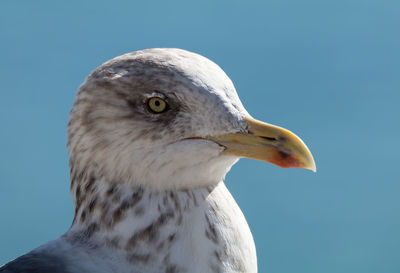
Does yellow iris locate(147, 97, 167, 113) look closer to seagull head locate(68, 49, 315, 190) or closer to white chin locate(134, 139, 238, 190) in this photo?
seagull head locate(68, 49, 315, 190)

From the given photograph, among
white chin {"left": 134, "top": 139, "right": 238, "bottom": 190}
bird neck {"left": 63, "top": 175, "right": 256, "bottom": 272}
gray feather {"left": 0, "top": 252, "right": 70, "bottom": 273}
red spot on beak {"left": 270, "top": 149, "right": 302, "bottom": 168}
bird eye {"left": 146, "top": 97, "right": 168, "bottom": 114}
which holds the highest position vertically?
bird eye {"left": 146, "top": 97, "right": 168, "bottom": 114}

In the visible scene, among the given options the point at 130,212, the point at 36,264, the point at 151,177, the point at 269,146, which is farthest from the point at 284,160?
the point at 36,264

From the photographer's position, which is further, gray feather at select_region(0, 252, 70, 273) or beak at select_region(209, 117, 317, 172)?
beak at select_region(209, 117, 317, 172)

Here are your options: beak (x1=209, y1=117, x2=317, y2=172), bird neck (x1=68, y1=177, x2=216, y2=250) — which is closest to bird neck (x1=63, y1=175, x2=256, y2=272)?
bird neck (x1=68, y1=177, x2=216, y2=250)

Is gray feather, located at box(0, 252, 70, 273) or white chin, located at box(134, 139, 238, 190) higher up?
white chin, located at box(134, 139, 238, 190)

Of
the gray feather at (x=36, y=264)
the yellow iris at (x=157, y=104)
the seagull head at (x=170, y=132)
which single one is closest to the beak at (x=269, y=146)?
the seagull head at (x=170, y=132)

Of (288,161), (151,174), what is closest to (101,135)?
(151,174)

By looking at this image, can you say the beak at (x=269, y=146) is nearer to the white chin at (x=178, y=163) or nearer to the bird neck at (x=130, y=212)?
the white chin at (x=178, y=163)

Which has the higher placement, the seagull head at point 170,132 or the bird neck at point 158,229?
the seagull head at point 170,132

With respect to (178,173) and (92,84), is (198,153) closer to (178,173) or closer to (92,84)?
(178,173)
